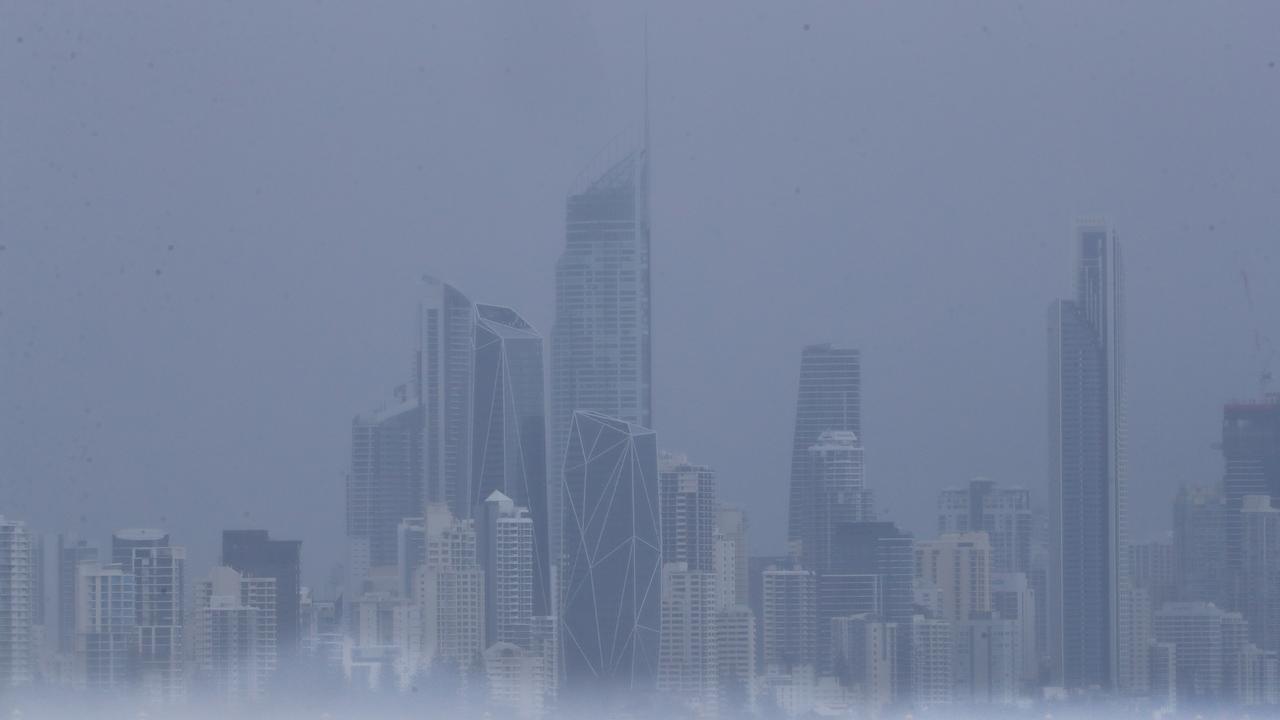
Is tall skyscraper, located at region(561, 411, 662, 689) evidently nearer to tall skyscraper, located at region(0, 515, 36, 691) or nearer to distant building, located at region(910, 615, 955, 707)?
distant building, located at region(910, 615, 955, 707)

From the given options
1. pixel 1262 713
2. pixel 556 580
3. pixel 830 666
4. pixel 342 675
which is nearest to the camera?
pixel 342 675

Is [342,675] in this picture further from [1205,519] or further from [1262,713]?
[1205,519]

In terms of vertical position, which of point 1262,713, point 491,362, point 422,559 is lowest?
point 1262,713

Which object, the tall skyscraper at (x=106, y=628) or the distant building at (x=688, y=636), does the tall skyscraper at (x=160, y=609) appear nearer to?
the tall skyscraper at (x=106, y=628)

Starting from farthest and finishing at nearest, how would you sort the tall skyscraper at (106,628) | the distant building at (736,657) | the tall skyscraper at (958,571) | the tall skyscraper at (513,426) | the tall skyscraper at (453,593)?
the tall skyscraper at (513,426) → the tall skyscraper at (958,571) → the tall skyscraper at (453,593) → the distant building at (736,657) → the tall skyscraper at (106,628)

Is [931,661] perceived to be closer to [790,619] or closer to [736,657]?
[790,619]

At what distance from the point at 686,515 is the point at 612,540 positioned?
47.1 inches

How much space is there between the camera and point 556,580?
19141mm

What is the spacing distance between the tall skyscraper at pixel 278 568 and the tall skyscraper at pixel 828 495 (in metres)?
4.99

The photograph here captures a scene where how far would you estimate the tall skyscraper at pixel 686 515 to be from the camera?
1735cm

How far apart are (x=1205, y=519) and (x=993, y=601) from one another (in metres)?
2.11

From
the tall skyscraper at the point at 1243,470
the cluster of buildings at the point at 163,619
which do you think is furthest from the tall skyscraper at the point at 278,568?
the tall skyscraper at the point at 1243,470

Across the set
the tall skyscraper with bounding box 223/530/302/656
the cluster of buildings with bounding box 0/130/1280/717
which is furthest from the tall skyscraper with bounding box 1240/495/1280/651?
the tall skyscraper with bounding box 223/530/302/656

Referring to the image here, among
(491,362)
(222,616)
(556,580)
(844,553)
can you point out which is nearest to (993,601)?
(844,553)
